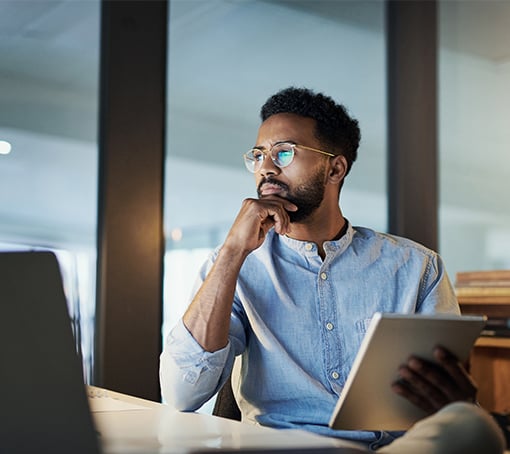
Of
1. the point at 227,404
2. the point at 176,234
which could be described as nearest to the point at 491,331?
the point at 176,234

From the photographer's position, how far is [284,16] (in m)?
3.59

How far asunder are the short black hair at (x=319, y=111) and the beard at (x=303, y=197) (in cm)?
14

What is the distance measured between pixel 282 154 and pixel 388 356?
930mm

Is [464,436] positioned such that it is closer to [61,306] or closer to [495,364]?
[61,306]

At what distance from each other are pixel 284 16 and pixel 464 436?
9.19ft

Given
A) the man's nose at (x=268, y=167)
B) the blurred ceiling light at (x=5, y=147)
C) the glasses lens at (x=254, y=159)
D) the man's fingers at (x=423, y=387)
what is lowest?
the man's fingers at (x=423, y=387)

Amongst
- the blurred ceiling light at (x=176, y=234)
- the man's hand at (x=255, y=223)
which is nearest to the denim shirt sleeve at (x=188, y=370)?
the man's hand at (x=255, y=223)

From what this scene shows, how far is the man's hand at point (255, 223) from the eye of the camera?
202 cm

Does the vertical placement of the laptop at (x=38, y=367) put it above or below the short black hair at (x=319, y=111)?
below

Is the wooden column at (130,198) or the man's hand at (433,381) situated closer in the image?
the man's hand at (433,381)

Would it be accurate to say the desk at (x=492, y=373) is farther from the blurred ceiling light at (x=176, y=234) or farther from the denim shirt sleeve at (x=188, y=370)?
the denim shirt sleeve at (x=188, y=370)

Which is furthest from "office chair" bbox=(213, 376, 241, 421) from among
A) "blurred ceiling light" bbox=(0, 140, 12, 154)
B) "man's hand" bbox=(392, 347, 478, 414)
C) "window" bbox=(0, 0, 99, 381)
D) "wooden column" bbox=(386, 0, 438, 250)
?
"wooden column" bbox=(386, 0, 438, 250)

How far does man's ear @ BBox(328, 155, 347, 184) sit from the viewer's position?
2.36m

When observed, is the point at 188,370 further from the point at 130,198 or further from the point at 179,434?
the point at 130,198
